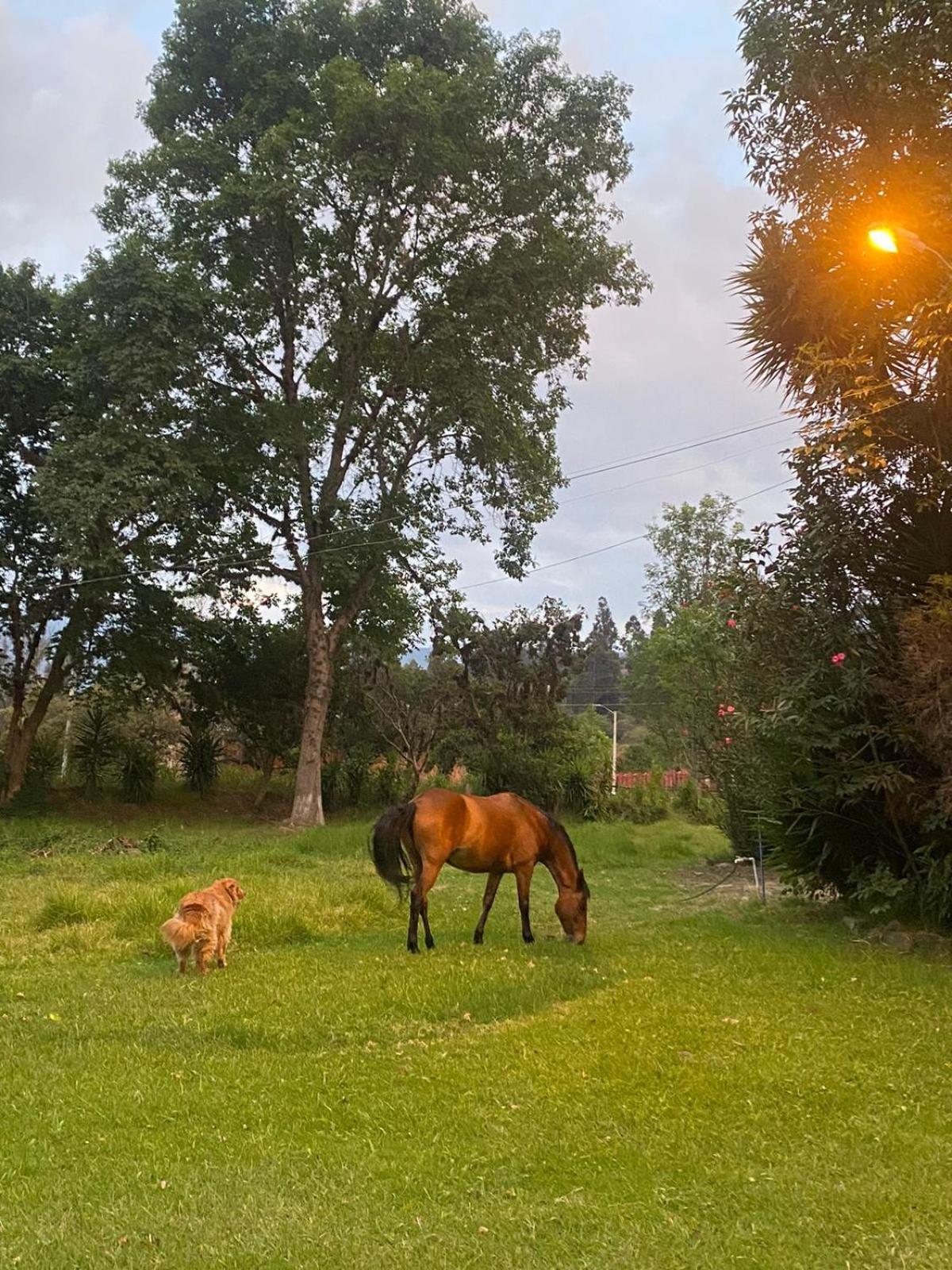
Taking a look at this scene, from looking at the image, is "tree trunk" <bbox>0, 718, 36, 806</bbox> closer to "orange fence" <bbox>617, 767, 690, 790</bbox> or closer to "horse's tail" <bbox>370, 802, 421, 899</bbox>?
"orange fence" <bbox>617, 767, 690, 790</bbox>

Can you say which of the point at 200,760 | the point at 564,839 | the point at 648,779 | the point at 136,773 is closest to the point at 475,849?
the point at 564,839

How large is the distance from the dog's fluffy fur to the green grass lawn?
366mm

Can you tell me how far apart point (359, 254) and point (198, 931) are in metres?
17.6

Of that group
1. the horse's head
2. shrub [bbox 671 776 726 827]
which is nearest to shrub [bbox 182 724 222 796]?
shrub [bbox 671 776 726 827]

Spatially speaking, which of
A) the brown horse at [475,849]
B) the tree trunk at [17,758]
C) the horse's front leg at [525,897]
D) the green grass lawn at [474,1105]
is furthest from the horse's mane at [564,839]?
the tree trunk at [17,758]

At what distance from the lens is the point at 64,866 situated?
13500mm

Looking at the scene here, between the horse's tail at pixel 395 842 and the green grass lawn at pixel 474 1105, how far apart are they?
0.69m

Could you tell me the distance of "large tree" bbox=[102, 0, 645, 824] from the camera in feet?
63.2

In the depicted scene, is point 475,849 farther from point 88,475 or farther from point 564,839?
point 88,475

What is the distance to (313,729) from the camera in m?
20.9

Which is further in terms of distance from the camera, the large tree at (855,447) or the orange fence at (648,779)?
the orange fence at (648,779)

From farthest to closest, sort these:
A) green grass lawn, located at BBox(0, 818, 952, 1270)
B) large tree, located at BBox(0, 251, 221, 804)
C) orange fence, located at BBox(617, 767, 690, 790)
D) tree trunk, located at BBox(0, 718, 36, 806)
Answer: orange fence, located at BBox(617, 767, 690, 790) < tree trunk, located at BBox(0, 718, 36, 806) < large tree, located at BBox(0, 251, 221, 804) < green grass lawn, located at BBox(0, 818, 952, 1270)

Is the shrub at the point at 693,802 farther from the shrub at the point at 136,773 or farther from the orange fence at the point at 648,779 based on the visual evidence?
the shrub at the point at 136,773

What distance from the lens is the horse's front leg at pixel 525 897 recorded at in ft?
26.6
